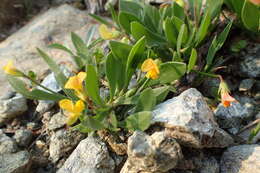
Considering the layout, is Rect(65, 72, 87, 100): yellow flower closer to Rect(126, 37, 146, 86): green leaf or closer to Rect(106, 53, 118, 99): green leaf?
Rect(106, 53, 118, 99): green leaf

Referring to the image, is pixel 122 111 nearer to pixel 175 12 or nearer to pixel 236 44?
pixel 175 12

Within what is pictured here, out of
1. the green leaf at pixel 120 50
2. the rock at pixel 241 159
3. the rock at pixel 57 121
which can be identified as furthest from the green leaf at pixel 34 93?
the rock at pixel 241 159

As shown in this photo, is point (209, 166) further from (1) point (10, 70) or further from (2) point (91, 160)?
(1) point (10, 70)

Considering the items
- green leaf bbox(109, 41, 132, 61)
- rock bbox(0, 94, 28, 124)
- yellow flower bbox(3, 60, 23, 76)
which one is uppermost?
green leaf bbox(109, 41, 132, 61)

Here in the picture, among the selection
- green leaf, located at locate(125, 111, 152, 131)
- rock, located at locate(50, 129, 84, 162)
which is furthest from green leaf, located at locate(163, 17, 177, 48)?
rock, located at locate(50, 129, 84, 162)

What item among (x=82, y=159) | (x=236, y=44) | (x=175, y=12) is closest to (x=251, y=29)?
(x=236, y=44)

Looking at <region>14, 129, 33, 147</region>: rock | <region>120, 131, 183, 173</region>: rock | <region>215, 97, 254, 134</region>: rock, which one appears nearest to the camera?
<region>120, 131, 183, 173</region>: rock

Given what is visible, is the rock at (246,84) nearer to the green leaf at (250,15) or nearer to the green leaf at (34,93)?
the green leaf at (250,15)
